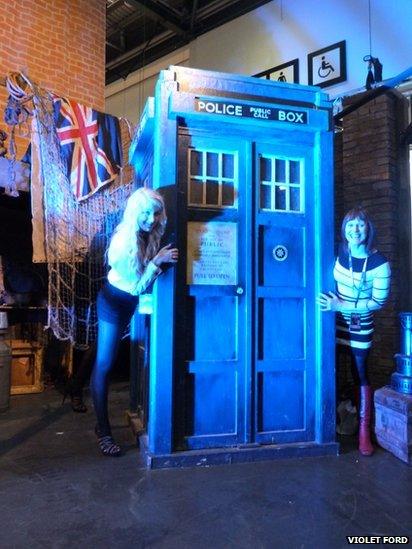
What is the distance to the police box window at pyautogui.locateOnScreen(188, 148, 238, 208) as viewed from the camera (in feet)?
11.6

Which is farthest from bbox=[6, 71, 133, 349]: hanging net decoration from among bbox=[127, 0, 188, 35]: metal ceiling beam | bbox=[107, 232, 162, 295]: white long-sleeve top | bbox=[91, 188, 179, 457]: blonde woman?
bbox=[127, 0, 188, 35]: metal ceiling beam

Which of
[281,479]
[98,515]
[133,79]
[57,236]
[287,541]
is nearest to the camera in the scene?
[287,541]

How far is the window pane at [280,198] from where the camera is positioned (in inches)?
147

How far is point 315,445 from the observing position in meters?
3.53

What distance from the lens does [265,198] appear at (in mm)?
3703

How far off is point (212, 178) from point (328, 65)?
4248mm

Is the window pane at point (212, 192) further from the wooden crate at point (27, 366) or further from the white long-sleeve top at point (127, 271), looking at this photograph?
the wooden crate at point (27, 366)

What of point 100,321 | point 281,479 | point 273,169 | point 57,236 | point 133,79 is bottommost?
point 281,479

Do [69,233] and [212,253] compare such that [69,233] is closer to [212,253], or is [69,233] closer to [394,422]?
[212,253]

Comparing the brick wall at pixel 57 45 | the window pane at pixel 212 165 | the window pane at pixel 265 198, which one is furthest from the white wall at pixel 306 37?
the window pane at pixel 212 165

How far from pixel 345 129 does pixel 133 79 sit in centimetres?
681

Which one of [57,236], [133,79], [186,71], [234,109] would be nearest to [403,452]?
[234,109]

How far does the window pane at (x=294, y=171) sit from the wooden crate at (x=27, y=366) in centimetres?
427

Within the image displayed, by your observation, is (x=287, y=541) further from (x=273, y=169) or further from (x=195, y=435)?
(x=273, y=169)
